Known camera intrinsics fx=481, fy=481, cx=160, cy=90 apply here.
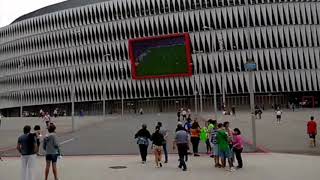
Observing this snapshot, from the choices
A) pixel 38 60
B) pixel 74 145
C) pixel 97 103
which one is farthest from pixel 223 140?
pixel 38 60

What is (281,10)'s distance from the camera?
93.6m

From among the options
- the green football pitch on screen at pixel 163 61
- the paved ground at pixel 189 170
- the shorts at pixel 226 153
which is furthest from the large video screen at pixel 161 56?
the shorts at pixel 226 153

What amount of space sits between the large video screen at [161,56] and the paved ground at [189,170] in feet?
242

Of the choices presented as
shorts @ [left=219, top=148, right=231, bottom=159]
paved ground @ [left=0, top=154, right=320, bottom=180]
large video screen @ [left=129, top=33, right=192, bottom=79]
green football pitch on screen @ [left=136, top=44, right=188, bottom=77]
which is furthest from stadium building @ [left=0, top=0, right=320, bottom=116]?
shorts @ [left=219, top=148, right=231, bottom=159]

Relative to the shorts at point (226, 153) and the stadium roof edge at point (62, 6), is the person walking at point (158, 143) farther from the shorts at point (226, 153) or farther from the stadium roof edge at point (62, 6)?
the stadium roof edge at point (62, 6)

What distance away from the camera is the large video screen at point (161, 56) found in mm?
97188

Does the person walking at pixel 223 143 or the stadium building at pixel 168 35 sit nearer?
the person walking at pixel 223 143

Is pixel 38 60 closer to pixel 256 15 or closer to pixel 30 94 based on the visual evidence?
pixel 30 94

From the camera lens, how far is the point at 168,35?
321 feet

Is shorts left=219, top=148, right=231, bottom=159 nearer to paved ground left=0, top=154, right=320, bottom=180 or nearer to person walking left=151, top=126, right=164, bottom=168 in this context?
paved ground left=0, top=154, right=320, bottom=180

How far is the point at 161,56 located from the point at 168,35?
14.7 ft

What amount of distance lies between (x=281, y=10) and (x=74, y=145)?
70.3m

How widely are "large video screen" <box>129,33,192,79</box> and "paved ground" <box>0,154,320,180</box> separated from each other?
7385 cm

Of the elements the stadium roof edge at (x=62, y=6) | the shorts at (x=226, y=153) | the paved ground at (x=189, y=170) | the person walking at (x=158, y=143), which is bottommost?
the paved ground at (x=189, y=170)
